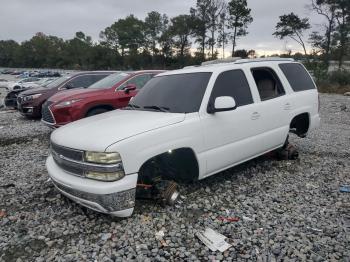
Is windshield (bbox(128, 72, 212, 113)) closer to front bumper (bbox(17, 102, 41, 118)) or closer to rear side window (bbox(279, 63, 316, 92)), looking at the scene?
rear side window (bbox(279, 63, 316, 92))

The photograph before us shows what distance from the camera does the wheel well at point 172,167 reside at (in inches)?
156

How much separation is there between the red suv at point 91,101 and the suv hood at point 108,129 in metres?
3.10

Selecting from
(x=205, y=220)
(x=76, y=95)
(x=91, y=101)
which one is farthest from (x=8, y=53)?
(x=205, y=220)

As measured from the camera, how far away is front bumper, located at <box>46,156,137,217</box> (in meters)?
3.30

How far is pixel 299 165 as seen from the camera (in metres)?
5.71

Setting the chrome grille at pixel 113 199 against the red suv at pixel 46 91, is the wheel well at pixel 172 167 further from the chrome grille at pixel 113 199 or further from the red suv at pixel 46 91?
the red suv at pixel 46 91

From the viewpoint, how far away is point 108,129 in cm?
370

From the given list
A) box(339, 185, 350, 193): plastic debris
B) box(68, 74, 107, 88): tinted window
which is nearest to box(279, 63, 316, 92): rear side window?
box(339, 185, 350, 193): plastic debris

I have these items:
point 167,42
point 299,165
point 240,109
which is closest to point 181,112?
point 240,109

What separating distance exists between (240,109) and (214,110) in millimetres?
660

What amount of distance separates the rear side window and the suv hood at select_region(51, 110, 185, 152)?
2807mm

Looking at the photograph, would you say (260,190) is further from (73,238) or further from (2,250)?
(2,250)

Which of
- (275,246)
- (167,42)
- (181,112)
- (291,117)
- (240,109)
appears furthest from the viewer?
(167,42)

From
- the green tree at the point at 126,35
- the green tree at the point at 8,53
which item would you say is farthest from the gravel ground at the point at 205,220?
the green tree at the point at 8,53
